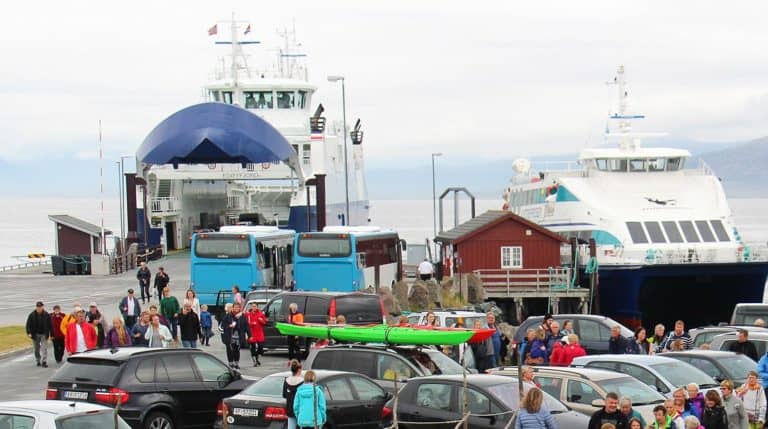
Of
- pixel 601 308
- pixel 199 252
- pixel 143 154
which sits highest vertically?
pixel 143 154

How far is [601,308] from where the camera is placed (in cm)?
5003

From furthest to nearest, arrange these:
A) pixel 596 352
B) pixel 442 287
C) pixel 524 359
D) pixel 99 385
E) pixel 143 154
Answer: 1. pixel 143 154
2. pixel 442 287
3. pixel 596 352
4. pixel 524 359
5. pixel 99 385

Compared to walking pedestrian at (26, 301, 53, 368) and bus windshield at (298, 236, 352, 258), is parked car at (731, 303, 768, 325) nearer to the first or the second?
bus windshield at (298, 236, 352, 258)

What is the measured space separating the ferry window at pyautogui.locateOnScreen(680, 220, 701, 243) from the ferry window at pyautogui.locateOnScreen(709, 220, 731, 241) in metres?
0.86

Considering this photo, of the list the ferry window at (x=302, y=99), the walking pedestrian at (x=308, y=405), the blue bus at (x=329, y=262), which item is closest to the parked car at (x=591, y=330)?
the blue bus at (x=329, y=262)

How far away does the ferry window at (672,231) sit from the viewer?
159ft

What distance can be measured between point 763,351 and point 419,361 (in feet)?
24.1

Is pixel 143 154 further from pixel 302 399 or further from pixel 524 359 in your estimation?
pixel 302 399

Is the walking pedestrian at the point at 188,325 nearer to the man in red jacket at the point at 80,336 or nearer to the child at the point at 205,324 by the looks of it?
the man in red jacket at the point at 80,336

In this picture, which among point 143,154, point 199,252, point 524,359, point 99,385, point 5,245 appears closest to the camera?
point 99,385

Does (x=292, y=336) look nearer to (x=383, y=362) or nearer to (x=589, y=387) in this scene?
(x=383, y=362)

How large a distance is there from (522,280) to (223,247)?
15.5 m

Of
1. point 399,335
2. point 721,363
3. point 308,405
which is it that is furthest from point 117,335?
point 721,363

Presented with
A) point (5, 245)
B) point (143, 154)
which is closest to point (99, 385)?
point (143, 154)
